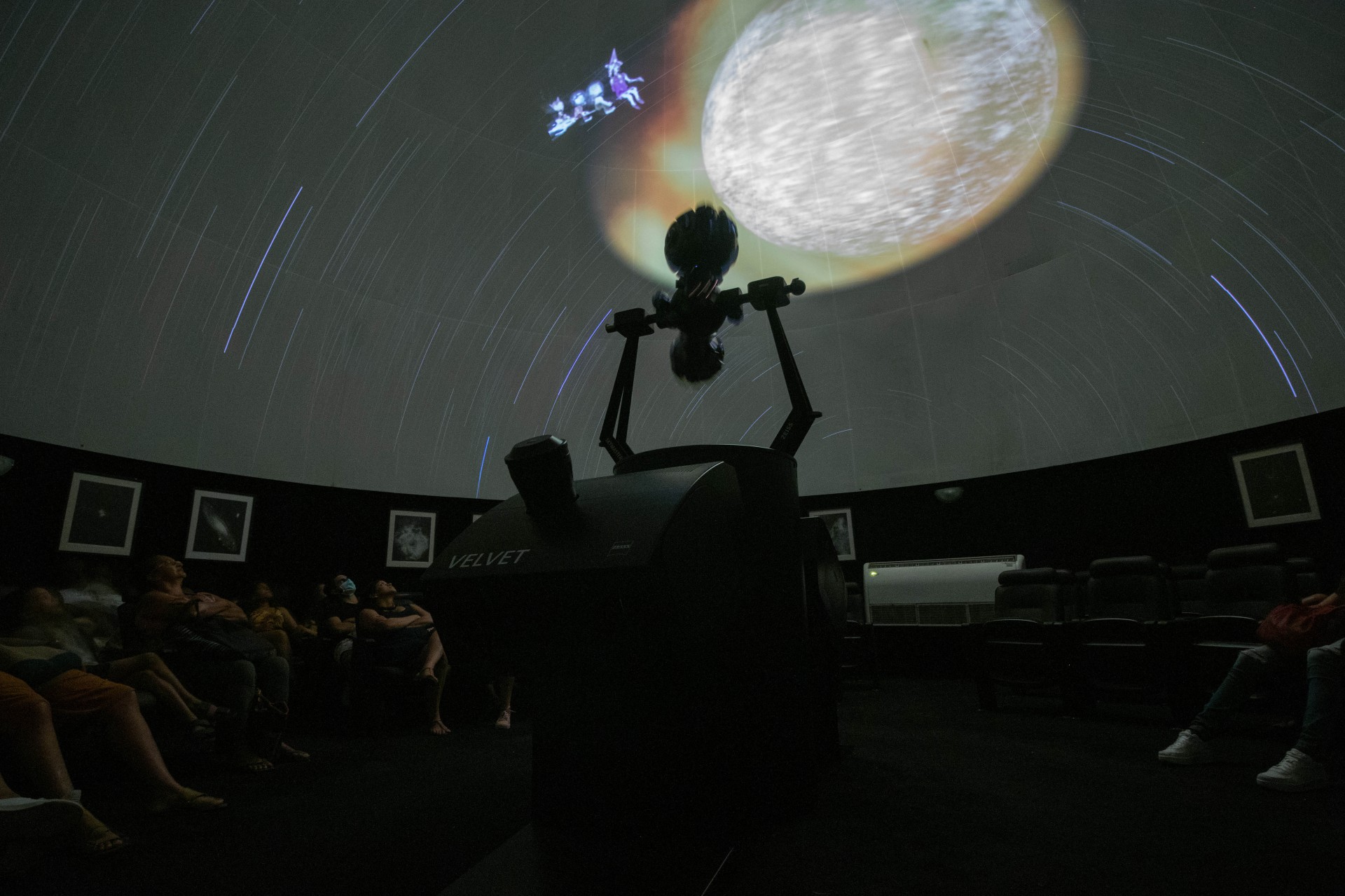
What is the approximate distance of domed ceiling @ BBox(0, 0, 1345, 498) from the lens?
15.2 feet

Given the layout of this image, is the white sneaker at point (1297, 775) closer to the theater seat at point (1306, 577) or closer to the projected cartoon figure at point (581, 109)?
the theater seat at point (1306, 577)

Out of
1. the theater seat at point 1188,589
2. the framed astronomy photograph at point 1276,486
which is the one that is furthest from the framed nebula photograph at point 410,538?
the framed astronomy photograph at point 1276,486

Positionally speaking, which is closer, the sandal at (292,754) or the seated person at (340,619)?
the sandal at (292,754)

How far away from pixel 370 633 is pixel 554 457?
13.8 feet

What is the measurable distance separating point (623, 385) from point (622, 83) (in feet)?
18.2

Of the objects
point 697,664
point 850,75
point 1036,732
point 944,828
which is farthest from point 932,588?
point 697,664

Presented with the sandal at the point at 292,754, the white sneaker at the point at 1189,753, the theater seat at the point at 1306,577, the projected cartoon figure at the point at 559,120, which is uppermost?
the projected cartoon figure at the point at 559,120

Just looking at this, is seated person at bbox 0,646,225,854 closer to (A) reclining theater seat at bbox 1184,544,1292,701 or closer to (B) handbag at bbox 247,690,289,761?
(B) handbag at bbox 247,690,289,761

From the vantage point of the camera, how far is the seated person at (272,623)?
169 inches

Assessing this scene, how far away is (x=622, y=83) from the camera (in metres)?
6.09

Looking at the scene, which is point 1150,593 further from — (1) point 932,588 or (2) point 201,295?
(2) point 201,295

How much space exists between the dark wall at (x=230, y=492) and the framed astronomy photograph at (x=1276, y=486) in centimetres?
751

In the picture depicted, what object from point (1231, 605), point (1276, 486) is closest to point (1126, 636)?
point (1231, 605)

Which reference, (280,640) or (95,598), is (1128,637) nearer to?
(280,640)
